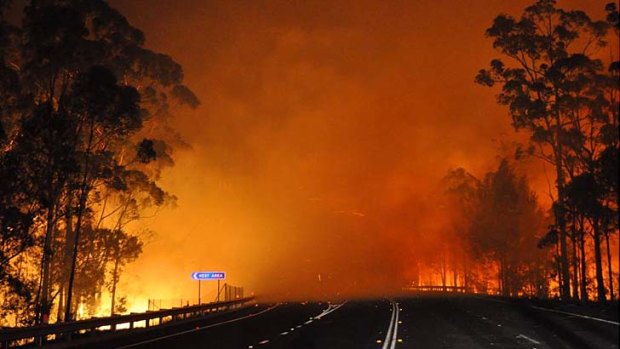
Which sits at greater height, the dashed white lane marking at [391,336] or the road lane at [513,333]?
the road lane at [513,333]

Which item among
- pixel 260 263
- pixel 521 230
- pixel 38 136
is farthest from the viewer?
pixel 260 263

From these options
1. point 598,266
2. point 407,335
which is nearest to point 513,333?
point 407,335

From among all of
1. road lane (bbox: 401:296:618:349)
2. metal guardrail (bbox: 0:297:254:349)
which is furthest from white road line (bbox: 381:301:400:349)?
metal guardrail (bbox: 0:297:254:349)

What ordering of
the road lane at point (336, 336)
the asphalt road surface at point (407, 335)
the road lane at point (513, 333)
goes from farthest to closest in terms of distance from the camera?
the road lane at point (336, 336) → the asphalt road surface at point (407, 335) → the road lane at point (513, 333)

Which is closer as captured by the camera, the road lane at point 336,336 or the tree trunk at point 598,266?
the road lane at point 336,336

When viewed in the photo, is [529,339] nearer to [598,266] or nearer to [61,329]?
[61,329]

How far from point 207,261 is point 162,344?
101870 millimetres

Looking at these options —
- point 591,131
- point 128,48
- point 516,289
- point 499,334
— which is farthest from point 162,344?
point 516,289

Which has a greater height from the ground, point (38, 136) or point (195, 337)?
point (38, 136)

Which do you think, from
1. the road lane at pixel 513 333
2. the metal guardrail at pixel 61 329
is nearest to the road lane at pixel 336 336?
the road lane at pixel 513 333

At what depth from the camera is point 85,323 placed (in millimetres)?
21422

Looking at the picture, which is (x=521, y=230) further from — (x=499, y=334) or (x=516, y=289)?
(x=499, y=334)

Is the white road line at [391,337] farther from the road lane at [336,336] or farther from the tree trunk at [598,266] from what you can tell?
the tree trunk at [598,266]

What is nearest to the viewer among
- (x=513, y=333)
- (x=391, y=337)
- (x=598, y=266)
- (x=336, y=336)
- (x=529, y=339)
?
(x=529, y=339)
